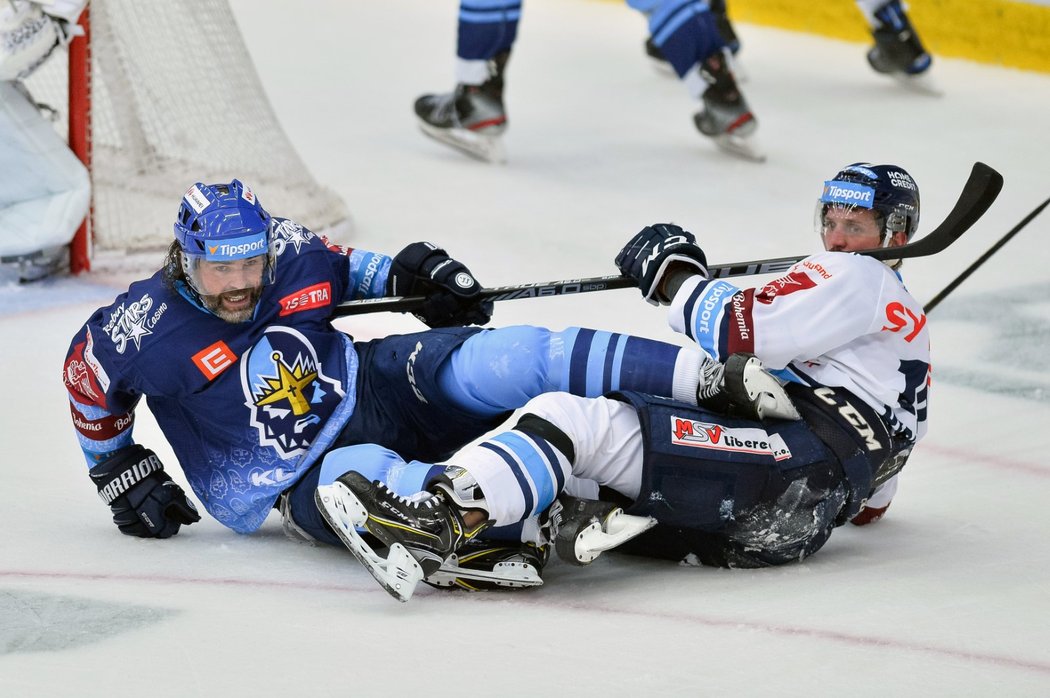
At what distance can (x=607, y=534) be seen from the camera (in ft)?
7.79

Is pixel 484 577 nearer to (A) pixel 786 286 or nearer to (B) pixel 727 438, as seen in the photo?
(B) pixel 727 438

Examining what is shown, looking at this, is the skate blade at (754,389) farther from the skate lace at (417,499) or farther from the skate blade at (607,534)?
the skate lace at (417,499)

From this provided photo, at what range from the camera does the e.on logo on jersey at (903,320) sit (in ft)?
7.99

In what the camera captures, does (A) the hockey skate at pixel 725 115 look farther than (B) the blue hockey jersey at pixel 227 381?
Yes

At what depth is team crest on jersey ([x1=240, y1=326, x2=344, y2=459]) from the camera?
2.56 m

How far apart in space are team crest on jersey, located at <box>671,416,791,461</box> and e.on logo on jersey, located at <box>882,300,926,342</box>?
257 millimetres

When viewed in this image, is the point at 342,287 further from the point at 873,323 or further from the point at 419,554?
the point at 873,323

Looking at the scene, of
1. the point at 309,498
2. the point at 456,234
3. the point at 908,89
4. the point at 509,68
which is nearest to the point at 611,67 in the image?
the point at 509,68

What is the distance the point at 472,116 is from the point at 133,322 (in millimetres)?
2989

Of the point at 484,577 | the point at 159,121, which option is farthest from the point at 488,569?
the point at 159,121

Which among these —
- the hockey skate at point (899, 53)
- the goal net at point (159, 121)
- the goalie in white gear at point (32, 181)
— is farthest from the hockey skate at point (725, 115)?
the goalie in white gear at point (32, 181)

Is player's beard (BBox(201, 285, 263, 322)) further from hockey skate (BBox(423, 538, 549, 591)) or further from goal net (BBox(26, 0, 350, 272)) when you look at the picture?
goal net (BBox(26, 0, 350, 272))

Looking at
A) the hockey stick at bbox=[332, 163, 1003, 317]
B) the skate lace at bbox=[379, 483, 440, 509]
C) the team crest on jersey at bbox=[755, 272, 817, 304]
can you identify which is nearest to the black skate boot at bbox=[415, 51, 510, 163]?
the hockey stick at bbox=[332, 163, 1003, 317]

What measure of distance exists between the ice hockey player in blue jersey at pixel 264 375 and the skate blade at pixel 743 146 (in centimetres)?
303
